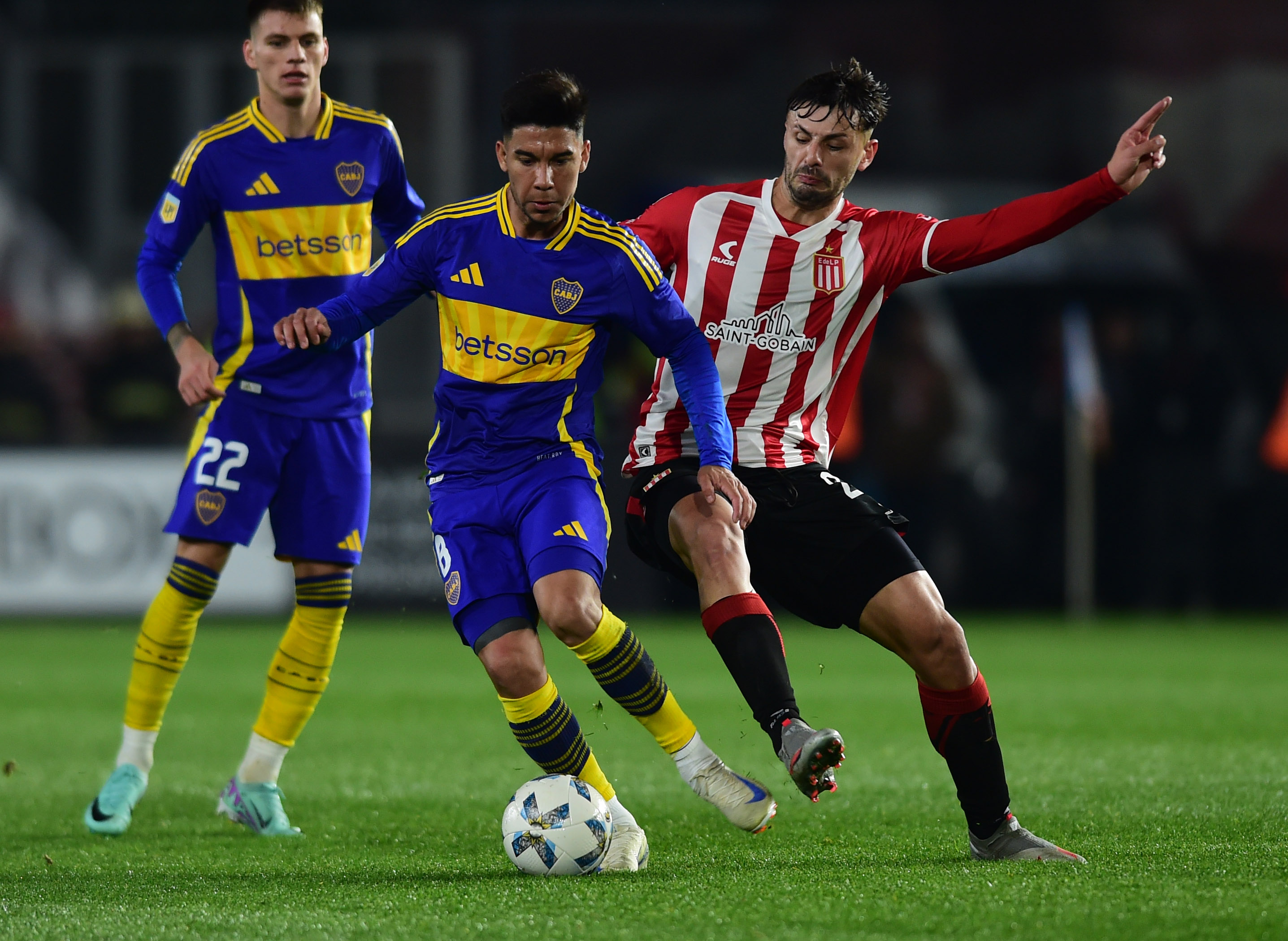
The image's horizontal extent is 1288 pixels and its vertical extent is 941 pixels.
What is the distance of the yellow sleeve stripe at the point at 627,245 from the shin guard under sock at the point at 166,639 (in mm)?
1655

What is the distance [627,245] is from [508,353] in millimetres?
413

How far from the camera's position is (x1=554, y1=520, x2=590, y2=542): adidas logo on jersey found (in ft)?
13.4

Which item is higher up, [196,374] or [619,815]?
[196,374]

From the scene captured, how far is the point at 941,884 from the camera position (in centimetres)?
377

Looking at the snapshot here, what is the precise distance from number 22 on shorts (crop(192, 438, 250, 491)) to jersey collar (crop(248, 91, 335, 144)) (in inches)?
36.8

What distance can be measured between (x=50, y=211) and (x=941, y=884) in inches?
482

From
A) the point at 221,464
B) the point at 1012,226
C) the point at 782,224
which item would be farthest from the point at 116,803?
the point at 1012,226

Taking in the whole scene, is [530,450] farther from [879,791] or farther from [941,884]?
[879,791]

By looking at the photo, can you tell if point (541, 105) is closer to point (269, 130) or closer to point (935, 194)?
point (269, 130)

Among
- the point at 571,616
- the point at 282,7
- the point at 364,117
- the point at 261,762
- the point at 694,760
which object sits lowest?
the point at 261,762

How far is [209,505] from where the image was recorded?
4914 mm

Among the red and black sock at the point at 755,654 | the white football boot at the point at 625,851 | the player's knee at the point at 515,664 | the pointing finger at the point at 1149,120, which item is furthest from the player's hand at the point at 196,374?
the pointing finger at the point at 1149,120

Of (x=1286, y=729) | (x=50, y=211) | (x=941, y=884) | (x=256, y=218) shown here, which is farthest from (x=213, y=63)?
(x=941, y=884)

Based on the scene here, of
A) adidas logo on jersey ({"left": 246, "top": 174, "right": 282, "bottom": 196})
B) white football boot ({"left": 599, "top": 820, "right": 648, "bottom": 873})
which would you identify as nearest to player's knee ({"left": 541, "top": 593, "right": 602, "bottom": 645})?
white football boot ({"left": 599, "top": 820, "right": 648, "bottom": 873})
